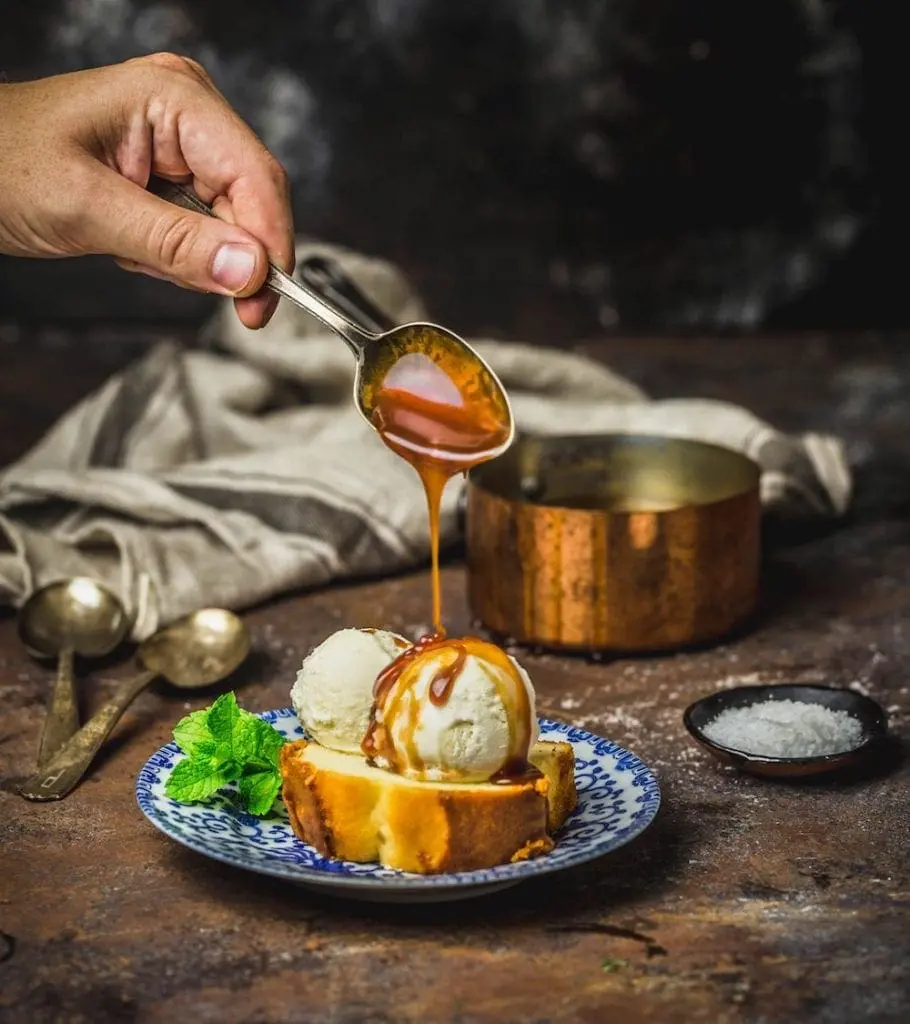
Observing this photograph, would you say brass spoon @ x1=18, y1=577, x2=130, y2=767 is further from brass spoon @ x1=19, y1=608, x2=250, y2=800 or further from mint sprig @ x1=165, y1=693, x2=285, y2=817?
mint sprig @ x1=165, y1=693, x2=285, y2=817

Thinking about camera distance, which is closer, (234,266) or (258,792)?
(258,792)

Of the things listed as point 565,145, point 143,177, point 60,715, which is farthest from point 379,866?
point 565,145

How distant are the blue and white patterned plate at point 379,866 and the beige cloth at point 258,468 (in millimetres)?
759

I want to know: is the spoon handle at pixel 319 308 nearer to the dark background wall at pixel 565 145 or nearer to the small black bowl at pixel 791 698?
the small black bowl at pixel 791 698

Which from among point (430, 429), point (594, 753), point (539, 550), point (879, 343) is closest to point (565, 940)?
point (594, 753)

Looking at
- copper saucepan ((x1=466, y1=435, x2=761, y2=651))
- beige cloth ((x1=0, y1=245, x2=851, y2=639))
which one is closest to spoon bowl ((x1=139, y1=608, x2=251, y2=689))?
beige cloth ((x1=0, y1=245, x2=851, y2=639))

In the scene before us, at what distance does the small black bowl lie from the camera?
5.60 feet

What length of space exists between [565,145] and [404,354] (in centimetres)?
253

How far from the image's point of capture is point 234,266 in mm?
1806

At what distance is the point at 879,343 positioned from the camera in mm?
4109

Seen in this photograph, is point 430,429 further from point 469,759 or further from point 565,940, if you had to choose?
point 565,940

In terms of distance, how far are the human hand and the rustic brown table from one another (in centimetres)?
60

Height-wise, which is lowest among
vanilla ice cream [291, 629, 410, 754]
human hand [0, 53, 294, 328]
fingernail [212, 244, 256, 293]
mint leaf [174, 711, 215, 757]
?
mint leaf [174, 711, 215, 757]

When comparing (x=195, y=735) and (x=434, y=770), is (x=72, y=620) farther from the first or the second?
(x=434, y=770)
